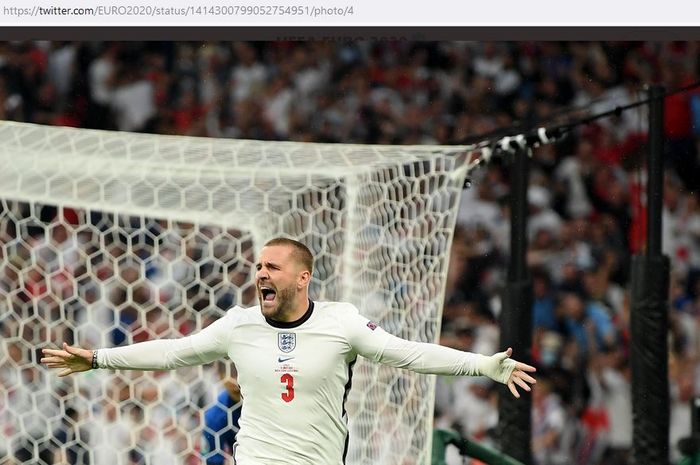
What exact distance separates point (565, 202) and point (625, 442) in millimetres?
1405

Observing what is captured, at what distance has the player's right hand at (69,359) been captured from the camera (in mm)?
2731

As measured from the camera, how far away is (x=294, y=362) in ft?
8.98

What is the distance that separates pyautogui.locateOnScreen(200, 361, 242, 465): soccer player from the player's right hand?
1.10 m

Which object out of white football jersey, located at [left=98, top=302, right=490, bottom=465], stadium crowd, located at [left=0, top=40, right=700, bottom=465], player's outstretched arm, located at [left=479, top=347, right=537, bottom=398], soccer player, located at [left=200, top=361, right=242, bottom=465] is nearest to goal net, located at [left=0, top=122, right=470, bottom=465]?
soccer player, located at [left=200, top=361, right=242, bottom=465]

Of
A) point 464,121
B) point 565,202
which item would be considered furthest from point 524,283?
point 464,121

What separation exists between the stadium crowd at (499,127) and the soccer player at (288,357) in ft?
7.77

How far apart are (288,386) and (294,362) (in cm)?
6

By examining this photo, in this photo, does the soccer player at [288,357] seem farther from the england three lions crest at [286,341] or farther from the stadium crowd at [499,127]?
the stadium crowd at [499,127]

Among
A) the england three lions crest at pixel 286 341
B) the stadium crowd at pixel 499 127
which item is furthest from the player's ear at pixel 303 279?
the stadium crowd at pixel 499 127

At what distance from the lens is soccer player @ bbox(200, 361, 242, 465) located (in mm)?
3904

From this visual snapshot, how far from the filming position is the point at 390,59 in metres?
6.83
